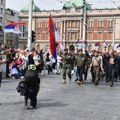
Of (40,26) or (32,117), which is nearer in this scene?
(32,117)

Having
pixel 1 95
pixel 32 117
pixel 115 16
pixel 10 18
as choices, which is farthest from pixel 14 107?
pixel 10 18

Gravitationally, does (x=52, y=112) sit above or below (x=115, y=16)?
below

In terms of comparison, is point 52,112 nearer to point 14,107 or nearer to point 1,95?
point 14,107

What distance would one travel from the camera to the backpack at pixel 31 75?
11680 mm

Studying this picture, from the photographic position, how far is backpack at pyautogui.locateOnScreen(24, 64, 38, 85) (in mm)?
11680

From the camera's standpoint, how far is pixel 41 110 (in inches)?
449

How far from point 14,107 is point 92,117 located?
7.60 ft

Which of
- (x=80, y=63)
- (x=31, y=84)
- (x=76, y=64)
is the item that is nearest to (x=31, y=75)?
(x=31, y=84)

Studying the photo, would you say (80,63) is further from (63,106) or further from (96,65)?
(63,106)

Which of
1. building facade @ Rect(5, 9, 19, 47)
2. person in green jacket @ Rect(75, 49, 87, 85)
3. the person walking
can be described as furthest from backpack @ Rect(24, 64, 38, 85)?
building facade @ Rect(5, 9, 19, 47)

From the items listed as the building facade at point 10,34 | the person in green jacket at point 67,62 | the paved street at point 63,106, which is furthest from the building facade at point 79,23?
the paved street at point 63,106

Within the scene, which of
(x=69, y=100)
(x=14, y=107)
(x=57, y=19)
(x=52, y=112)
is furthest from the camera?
(x=57, y=19)

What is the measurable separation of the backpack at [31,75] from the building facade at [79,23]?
9850cm

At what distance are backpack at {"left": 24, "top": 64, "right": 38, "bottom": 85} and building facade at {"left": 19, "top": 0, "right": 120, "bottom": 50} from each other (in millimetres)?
98495
